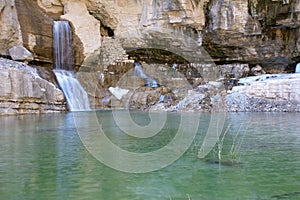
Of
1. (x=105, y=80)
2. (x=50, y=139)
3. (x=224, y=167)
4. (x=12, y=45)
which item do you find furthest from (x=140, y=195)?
(x=105, y=80)

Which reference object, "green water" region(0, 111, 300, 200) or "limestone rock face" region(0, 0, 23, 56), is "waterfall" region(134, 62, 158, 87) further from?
"green water" region(0, 111, 300, 200)

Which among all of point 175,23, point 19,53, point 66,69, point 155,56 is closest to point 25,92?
point 19,53

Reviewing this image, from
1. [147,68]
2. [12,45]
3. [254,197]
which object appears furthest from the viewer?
[147,68]

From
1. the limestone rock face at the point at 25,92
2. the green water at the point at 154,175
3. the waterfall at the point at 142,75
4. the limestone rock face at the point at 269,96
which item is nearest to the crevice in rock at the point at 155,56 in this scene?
the waterfall at the point at 142,75

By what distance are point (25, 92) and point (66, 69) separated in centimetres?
596

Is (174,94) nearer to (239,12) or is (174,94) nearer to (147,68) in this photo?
(147,68)

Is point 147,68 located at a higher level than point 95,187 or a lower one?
higher

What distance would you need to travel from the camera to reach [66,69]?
22906 millimetres

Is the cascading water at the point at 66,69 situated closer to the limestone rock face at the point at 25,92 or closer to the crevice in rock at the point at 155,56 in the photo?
the limestone rock face at the point at 25,92

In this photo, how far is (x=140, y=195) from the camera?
383 cm

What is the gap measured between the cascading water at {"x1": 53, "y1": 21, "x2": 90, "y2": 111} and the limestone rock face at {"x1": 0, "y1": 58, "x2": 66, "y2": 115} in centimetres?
111

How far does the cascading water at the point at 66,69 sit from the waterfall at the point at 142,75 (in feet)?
16.8

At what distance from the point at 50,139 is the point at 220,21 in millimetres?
18557

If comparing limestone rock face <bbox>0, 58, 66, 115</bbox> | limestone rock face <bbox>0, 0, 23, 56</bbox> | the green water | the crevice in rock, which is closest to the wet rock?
limestone rock face <bbox>0, 0, 23, 56</bbox>
